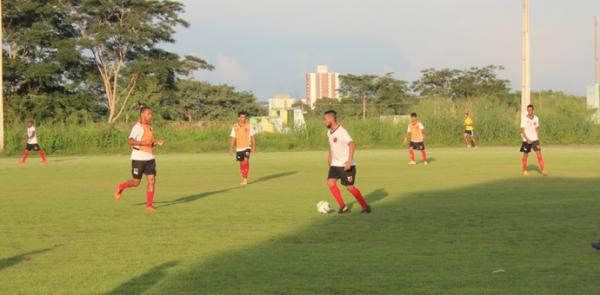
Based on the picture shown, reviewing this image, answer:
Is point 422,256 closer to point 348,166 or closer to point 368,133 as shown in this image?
point 348,166

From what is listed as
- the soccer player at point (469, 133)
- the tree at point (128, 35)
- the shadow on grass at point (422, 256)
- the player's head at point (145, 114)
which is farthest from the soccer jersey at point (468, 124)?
the player's head at point (145, 114)

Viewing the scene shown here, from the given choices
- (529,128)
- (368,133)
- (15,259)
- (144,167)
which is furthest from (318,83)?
(15,259)

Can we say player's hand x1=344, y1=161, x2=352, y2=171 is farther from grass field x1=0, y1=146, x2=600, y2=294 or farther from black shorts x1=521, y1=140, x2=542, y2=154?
black shorts x1=521, y1=140, x2=542, y2=154

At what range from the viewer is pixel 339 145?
48.9 feet

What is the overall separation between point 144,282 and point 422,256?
327 cm

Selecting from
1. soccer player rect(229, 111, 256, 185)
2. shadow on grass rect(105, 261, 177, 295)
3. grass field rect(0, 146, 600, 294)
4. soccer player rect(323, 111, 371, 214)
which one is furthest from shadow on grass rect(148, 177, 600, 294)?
soccer player rect(229, 111, 256, 185)

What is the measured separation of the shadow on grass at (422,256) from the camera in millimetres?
8359

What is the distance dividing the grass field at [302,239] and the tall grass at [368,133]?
25.5 metres

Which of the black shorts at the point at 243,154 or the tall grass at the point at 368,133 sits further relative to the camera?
the tall grass at the point at 368,133

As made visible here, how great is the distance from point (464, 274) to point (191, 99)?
255ft

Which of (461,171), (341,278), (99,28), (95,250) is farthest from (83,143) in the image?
(341,278)

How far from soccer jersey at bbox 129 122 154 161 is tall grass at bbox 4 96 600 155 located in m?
31.1

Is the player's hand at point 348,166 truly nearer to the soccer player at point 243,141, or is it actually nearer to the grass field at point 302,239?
the grass field at point 302,239

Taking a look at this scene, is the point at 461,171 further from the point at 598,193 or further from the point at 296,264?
the point at 296,264
